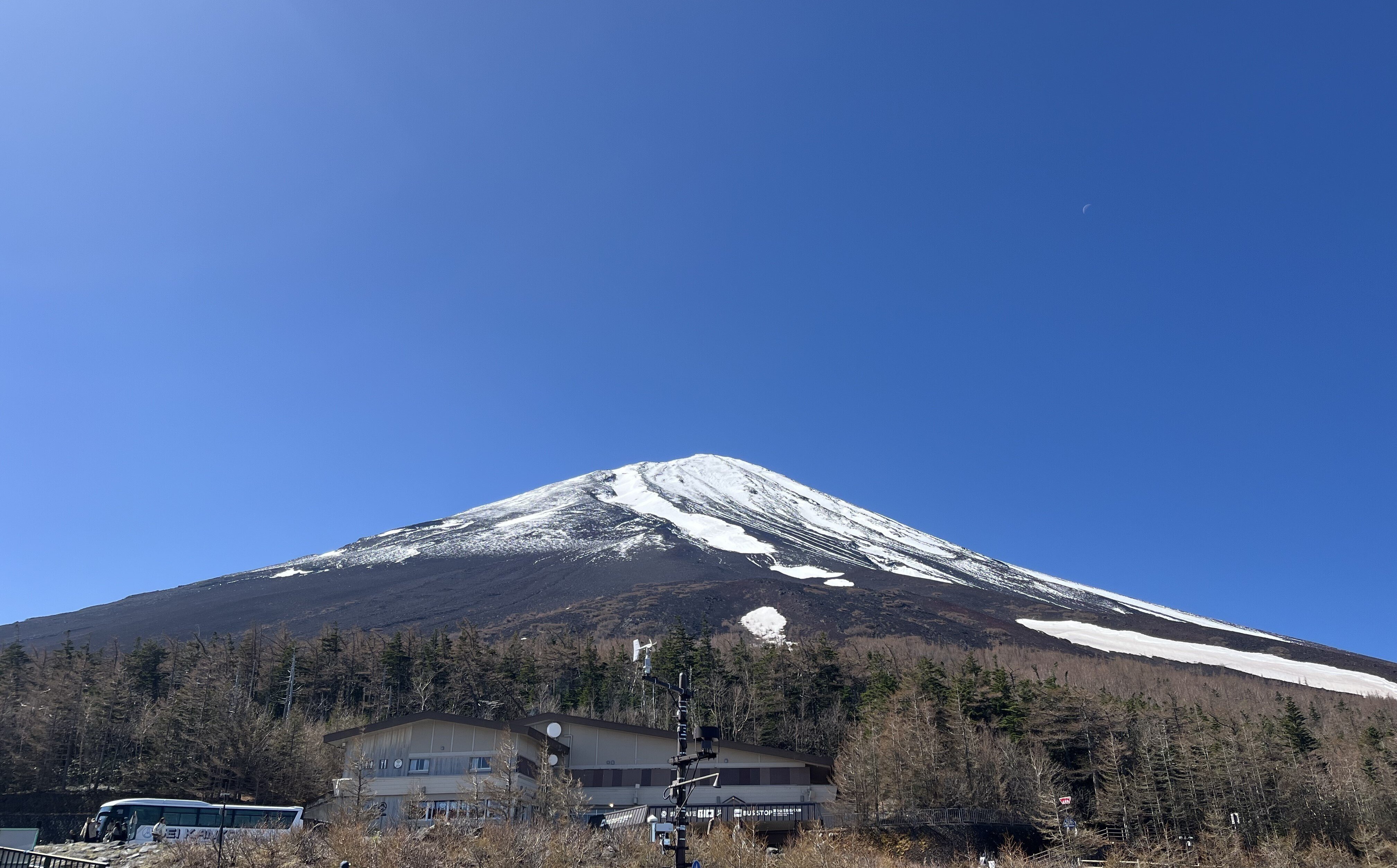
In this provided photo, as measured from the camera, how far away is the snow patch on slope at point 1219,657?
106788mm

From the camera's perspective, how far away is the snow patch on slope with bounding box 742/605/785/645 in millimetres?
93000

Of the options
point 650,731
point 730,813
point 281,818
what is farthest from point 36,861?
point 650,731

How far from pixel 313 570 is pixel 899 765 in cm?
11764

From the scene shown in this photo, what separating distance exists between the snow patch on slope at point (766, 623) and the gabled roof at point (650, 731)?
4395 centimetres

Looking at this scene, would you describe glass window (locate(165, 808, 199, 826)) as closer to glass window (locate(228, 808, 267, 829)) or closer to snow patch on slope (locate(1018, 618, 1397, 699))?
glass window (locate(228, 808, 267, 829))

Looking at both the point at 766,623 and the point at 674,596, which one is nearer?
the point at 766,623

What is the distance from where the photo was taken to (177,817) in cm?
3153

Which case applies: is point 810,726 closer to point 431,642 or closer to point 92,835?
point 431,642

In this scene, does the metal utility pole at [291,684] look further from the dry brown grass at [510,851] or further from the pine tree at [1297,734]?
the pine tree at [1297,734]

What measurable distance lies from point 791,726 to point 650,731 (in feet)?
47.4

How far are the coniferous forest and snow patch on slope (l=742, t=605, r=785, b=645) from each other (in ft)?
81.0

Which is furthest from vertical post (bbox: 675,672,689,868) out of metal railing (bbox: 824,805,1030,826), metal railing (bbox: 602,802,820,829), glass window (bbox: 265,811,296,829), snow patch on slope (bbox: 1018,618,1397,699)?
snow patch on slope (bbox: 1018,618,1397,699)

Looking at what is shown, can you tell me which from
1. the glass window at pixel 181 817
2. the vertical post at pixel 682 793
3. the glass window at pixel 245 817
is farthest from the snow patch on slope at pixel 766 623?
the vertical post at pixel 682 793

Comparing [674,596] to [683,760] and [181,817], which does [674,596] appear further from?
[683,760]
